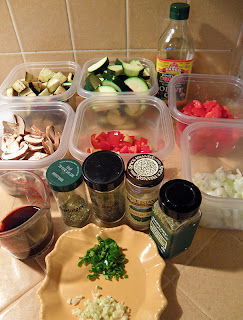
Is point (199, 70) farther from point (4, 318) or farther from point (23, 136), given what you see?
point (4, 318)

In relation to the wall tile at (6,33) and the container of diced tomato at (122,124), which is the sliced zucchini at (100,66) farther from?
the wall tile at (6,33)

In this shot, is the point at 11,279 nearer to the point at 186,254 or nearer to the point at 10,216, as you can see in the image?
the point at 10,216

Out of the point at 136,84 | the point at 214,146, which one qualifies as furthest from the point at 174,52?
the point at 214,146

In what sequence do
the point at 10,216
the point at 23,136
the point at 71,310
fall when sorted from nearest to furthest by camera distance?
the point at 71,310, the point at 10,216, the point at 23,136

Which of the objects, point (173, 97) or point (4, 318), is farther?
point (173, 97)

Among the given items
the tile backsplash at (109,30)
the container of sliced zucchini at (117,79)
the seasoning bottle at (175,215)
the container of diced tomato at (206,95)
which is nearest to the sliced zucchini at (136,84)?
the container of sliced zucchini at (117,79)

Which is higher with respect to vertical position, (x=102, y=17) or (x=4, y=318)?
(x=102, y=17)

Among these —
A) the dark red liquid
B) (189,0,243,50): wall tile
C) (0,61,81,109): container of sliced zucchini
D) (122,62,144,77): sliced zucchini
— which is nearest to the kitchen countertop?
the dark red liquid

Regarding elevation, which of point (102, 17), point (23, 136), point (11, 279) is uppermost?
point (102, 17)

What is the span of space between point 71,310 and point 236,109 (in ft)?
3.12

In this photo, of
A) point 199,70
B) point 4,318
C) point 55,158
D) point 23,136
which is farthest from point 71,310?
point 199,70

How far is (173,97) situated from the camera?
953mm

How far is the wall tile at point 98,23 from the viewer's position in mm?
1016

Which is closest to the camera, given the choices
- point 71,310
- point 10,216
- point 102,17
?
point 71,310
